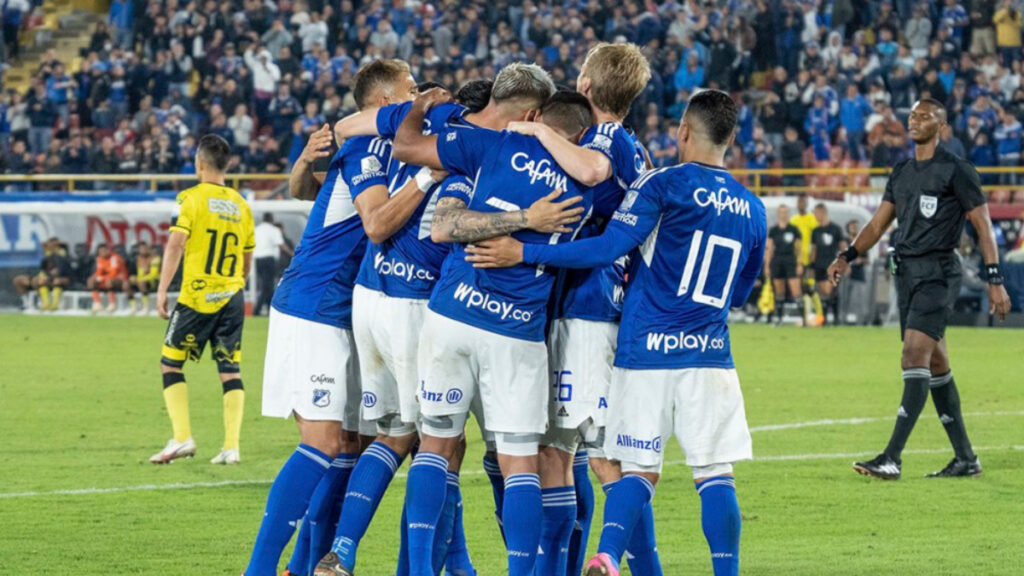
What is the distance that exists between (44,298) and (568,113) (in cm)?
2350

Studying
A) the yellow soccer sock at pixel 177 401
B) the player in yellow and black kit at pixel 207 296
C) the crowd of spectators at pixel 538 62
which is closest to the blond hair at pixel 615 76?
the player in yellow and black kit at pixel 207 296

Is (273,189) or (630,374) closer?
(630,374)

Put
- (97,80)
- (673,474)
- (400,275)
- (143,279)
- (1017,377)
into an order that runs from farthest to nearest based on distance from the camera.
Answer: (97,80)
(143,279)
(1017,377)
(673,474)
(400,275)

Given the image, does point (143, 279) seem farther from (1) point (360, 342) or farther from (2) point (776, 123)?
(1) point (360, 342)

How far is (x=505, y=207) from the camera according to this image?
6.46 metres

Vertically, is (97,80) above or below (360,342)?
above

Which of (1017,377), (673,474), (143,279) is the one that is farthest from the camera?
(143,279)

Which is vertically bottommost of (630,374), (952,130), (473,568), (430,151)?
(473,568)

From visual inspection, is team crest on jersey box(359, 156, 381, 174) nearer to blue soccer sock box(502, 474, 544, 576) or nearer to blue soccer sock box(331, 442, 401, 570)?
blue soccer sock box(331, 442, 401, 570)

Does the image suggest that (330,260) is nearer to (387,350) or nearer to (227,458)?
(387,350)

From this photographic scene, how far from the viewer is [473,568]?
24.1 feet

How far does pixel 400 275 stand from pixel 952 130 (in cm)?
2288

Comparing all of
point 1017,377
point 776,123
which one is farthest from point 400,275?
point 776,123

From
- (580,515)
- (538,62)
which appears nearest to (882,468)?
(580,515)
